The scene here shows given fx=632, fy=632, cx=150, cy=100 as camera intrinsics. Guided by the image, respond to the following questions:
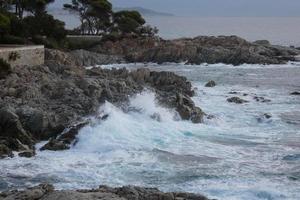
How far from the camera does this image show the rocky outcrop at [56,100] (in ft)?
75.8

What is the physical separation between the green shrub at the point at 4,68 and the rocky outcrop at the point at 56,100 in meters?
0.32

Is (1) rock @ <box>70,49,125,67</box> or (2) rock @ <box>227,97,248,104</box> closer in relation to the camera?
(2) rock @ <box>227,97,248,104</box>

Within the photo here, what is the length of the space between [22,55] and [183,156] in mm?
17754

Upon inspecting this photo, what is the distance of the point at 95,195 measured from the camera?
1273cm

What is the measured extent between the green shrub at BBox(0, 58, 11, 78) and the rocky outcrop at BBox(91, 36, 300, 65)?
34564 millimetres

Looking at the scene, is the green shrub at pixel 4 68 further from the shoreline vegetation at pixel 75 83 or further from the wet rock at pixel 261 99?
the wet rock at pixel 261 99

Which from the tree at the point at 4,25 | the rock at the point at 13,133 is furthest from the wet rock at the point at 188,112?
the tree at the point at 4,25

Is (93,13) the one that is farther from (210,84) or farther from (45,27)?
(210,84)

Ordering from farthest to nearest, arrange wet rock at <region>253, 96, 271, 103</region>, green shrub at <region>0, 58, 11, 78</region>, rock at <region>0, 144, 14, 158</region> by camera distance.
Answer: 1. wet rock at <region>253, 96, 271, 103</region>
2. green shrub at <region>0, 58, 11, 78</region>
3. rock at <region>0, 144, 14, 158</region>

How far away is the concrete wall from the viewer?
115 ft

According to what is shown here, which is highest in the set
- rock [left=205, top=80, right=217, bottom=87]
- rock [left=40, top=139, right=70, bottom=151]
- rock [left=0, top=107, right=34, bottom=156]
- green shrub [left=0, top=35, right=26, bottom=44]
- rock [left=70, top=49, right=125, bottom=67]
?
green shrub [left=0, top=35, right=26, bottom=44]

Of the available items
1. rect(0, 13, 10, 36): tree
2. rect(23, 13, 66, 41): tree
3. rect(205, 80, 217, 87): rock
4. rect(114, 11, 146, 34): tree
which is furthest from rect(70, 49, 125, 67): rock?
rect(205, 80, 217, 87): rock

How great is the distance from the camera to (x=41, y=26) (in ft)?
189

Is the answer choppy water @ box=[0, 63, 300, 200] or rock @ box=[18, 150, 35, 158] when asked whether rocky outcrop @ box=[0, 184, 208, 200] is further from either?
rock @ box=[18, 150, 35, 158]
